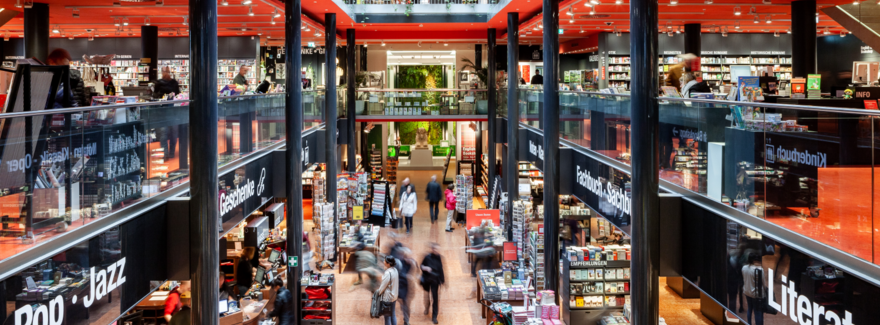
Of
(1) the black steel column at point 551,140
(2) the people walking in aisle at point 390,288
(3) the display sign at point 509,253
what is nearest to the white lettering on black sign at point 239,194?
(2) the people walking in aisle at point 390,288

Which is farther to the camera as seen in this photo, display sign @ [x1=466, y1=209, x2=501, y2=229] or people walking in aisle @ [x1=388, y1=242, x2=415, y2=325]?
display sign @ [x1=466, y1=209, x2=501, y2=229]

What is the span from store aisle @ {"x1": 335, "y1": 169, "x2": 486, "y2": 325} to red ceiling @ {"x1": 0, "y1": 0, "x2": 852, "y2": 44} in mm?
5682

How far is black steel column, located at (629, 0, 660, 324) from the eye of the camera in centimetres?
556

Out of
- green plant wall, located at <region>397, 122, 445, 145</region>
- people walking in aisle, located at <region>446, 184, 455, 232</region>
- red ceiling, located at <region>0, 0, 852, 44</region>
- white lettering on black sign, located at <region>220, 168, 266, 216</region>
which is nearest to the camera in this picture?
white lettering on black sign, located at <region>220, 168, 266, 216</region>

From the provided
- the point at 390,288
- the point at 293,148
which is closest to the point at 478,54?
the point at 293,148

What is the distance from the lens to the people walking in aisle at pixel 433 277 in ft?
32.6

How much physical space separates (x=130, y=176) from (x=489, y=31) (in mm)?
14113

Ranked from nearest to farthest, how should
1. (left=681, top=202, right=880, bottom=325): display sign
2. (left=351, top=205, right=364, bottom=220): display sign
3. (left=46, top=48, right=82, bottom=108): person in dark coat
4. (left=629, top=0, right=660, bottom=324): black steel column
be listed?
(left=681, top=202, right=880, bottom=325): display sign < (left=46, top=48, right=82, bottom=108): person in dark coat < (left=629, top=0, right=660, bottom=324): black steel column < (left=351, top=205, right=364, bottom=220): display sign

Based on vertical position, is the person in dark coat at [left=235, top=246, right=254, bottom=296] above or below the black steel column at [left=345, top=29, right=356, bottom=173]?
below

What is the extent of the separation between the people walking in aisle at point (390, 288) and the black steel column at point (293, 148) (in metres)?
1.33

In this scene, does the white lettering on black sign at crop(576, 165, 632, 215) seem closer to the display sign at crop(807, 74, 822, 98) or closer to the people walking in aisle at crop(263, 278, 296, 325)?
the display sign at crop(807, 74, 822, 98)

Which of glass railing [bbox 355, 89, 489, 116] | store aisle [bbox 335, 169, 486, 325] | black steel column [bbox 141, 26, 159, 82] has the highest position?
black steel column [bbox 141, 26, 159, 82]

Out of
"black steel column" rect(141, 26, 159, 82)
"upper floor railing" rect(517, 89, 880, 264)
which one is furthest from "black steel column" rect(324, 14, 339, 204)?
"upper floor railing" rect(517, 89, 880, 264)

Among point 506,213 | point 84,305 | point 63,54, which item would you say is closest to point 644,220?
point 84,305
